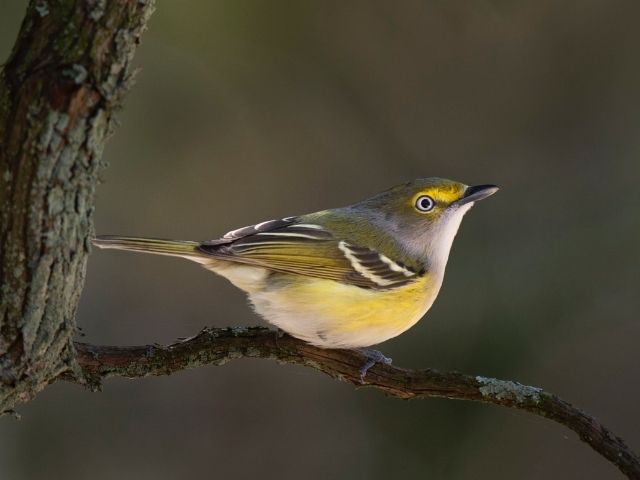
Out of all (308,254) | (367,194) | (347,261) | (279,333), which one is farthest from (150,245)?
(367,194)

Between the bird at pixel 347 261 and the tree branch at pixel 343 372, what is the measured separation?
0.28 feet

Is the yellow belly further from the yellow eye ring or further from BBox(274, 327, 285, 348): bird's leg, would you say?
the yellow eye ring

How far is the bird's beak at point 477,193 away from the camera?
3.95 meters

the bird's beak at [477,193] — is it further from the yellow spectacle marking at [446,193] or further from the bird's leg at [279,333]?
the bird's leg at [279,333]

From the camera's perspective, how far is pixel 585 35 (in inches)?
259

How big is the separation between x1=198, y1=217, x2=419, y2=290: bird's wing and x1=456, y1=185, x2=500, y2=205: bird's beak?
1.60ft

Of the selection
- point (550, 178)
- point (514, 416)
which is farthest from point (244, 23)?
point (514, 416)

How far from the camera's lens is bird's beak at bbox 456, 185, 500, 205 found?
155 inches

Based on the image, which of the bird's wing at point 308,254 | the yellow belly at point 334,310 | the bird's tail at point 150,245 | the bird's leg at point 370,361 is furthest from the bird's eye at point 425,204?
the bird's tail at point 150,245

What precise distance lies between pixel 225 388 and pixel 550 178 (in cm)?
303

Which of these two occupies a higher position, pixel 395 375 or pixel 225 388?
pixel 395 375

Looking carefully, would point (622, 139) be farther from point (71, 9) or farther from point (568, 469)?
point (71, 9)

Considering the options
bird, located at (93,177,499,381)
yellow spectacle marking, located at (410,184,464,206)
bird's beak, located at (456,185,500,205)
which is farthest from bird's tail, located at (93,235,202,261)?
bird's beak, located at (456,185,500,205)

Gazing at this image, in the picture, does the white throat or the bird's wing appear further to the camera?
the white throat
